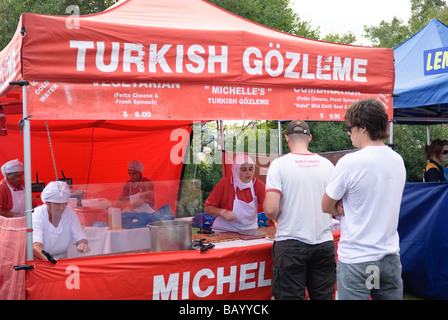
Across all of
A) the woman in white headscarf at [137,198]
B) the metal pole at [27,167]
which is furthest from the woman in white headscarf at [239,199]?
the metal pole at [27,167]

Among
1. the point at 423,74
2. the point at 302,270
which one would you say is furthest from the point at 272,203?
the point at 423,74

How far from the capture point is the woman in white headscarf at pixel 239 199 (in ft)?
15.1

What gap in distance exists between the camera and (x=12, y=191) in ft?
18.9

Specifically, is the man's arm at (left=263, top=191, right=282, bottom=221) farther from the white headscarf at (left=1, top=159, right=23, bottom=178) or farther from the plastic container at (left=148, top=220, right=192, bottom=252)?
the white headscarf at (left=1, top=159, right=23, bottom=178)

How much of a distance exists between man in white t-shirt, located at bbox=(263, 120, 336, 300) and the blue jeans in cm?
74

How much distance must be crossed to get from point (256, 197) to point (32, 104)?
2.44 metres

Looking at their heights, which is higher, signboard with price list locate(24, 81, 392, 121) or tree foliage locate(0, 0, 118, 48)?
tree foliage locate(0, 0, 118, 48)

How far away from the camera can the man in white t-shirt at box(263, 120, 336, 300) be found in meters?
3.23

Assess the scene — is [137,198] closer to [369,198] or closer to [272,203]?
[272,203]

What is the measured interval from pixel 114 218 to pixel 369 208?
7.34 feet

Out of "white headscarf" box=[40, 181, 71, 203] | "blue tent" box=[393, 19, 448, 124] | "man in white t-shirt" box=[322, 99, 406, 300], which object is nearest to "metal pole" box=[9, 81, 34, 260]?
"white headscarf" box=[40, 181, 71, 203]

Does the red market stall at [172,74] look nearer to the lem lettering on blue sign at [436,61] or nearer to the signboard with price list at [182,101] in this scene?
the signboard with price list at [182,101]

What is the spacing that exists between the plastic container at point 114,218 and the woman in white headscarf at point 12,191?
2361 mm

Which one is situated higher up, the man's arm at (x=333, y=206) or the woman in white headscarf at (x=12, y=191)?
the man's arm at (x=333, y=206)
